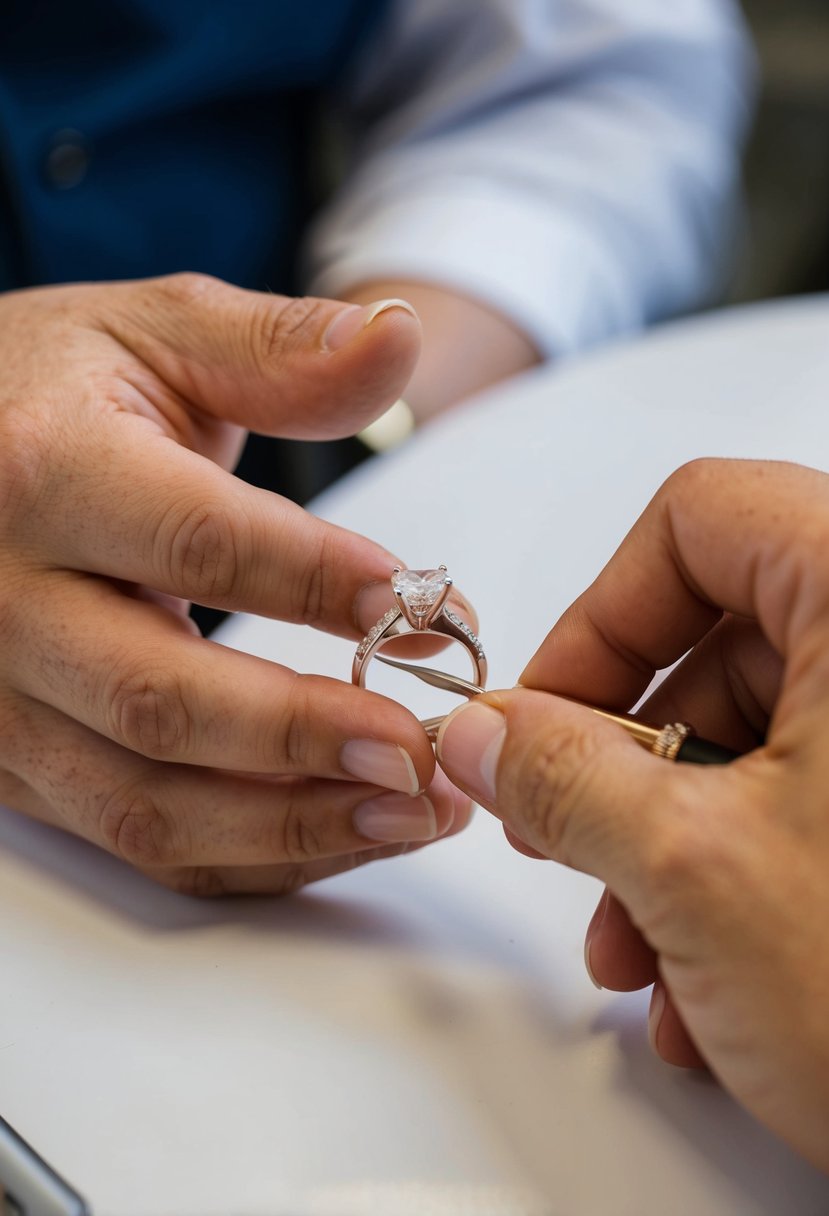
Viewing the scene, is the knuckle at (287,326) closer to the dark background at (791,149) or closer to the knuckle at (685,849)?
the knuckle at (685,849)

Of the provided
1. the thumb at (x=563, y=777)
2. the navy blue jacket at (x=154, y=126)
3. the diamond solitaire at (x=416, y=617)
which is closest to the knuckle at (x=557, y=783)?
the thumb at (x=563, y=777)

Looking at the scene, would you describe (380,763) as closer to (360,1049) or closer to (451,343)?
(360,1049)

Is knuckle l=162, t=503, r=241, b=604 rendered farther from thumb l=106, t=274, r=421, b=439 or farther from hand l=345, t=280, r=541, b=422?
hand l=345, t=280, r=541, b=422

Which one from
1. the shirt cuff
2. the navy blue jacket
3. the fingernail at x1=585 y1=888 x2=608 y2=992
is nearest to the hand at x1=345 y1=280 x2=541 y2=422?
the shirt cuff

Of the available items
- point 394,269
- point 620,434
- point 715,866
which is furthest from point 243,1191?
point 394,269

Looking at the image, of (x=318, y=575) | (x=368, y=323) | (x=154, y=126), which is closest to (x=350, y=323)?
(x=368, y=323)

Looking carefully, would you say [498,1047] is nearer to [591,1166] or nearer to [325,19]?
[591,1166]
